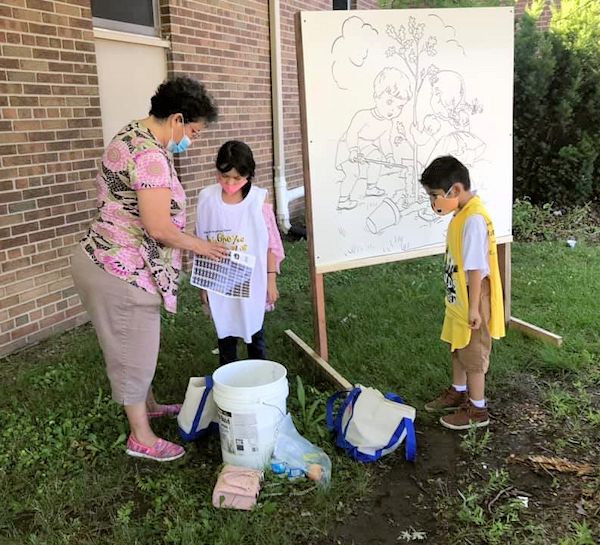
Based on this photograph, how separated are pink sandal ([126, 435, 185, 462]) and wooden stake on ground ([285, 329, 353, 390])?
3.50 feet

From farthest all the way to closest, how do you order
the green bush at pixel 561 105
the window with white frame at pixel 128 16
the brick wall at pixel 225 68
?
1. the green bush at pixel 561 105
2. the brick wall at pixel 225 68
3. the window with white frame at pixel 128 16

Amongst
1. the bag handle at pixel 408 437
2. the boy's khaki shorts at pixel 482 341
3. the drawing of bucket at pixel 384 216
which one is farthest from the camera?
the drawing of bucket at pixel 384 216

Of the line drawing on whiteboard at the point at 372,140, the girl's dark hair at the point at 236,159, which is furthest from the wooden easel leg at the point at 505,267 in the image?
the girl's dark hair at the point at 236,159

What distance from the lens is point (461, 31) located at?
A: 406cm

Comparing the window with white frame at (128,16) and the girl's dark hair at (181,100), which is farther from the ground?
the window with white frame at (128,16)

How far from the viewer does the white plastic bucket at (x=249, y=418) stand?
2744 mm

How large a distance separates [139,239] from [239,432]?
0.99m

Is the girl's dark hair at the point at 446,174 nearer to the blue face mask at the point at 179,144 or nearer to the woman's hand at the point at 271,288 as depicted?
the woman's hand at the point at 271,288

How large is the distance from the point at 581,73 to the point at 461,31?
486 centimetres

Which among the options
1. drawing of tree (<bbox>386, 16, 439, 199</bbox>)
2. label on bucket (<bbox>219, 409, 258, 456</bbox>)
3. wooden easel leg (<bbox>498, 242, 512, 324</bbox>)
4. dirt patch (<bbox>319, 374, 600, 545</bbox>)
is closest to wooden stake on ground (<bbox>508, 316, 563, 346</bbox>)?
wooden easel leg (<bbox>498, 242, 512, 324</bbox>)

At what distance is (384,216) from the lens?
405 cm

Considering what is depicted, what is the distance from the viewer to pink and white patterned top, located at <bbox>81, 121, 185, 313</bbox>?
2.63 m

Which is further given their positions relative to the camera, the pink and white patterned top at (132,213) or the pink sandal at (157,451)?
the pink sandal at (157,451)

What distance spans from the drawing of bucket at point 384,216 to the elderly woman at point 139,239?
53.5 inches
